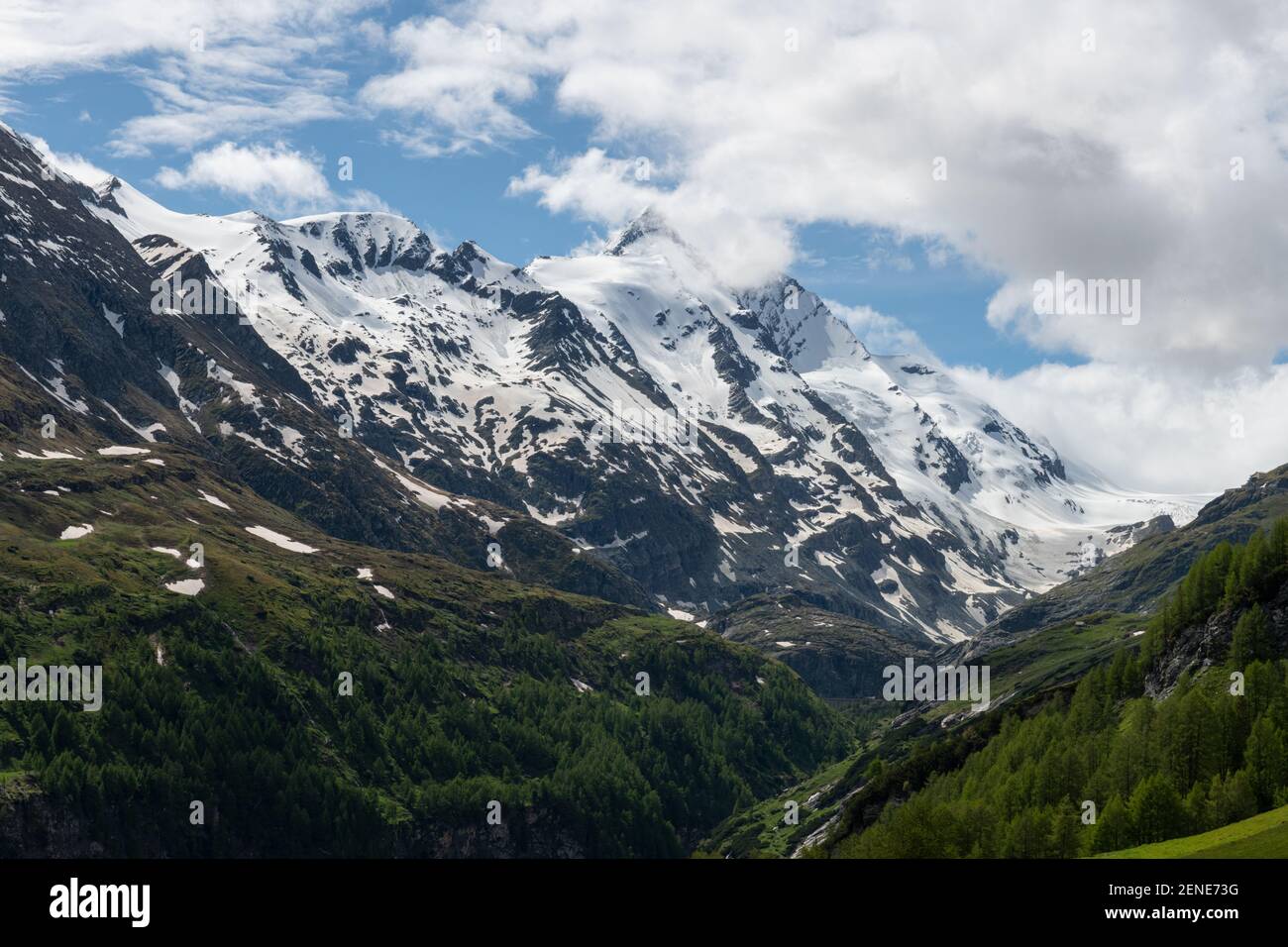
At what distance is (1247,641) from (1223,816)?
44.5 metres

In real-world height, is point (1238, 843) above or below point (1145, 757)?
below

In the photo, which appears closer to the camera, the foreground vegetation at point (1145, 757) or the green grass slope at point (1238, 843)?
the green grass slope at point (1238, 843)

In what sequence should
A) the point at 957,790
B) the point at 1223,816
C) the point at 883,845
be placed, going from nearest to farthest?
the point at 1223,816 < the point at 883,845 < the point at 957,790

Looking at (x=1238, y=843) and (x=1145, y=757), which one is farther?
(x=1145, y=757)

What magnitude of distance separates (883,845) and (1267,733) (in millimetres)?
34267

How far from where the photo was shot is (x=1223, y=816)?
106875mm

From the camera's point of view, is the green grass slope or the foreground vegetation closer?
the green grass slope
